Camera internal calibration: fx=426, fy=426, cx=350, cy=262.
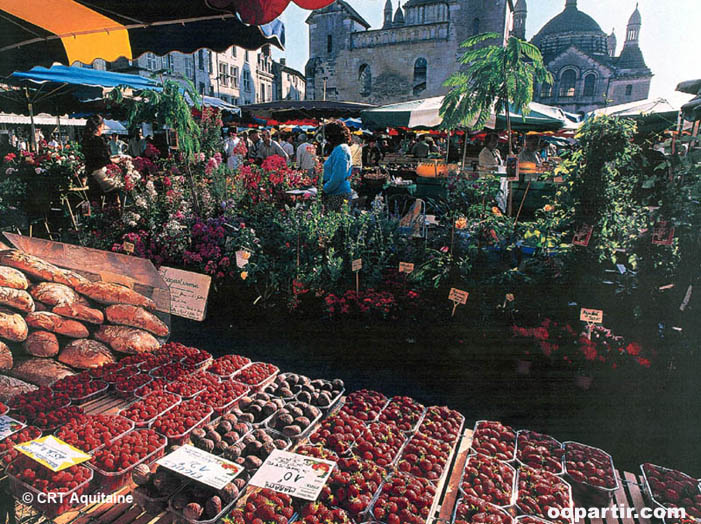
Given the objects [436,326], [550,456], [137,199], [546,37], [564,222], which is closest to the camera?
[550,456]

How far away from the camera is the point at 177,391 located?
2305 millimetres

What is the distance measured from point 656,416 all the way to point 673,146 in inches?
67.9

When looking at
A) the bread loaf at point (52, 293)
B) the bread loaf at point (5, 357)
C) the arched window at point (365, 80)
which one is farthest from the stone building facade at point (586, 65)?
the bread loaf at point (5, 357)

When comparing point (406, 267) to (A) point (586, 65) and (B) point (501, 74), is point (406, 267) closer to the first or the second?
(B) point (501, 74)

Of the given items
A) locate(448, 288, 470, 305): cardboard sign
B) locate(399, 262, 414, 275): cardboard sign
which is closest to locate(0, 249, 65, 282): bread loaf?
locate(399, 262, 414, 275): cardboard sign

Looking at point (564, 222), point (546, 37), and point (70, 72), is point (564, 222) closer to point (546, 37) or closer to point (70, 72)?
point (70, 72)

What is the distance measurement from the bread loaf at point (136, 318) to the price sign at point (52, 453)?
892mm

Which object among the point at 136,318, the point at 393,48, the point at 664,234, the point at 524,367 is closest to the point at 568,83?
the point at 393,48

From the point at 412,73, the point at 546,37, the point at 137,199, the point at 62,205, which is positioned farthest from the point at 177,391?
the point at 546,37

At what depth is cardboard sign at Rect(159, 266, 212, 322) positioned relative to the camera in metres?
2.91

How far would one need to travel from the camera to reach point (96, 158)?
16.7ft

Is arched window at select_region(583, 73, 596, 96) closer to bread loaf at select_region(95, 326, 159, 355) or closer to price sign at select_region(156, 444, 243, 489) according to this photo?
bread loaf at select_region(95, 326, 159, 355)

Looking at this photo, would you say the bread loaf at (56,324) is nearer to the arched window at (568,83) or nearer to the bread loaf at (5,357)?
the bread loaf at (5,357)

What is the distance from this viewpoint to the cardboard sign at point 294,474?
1.54m
